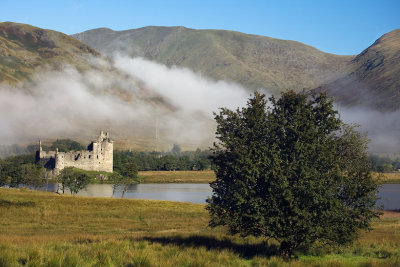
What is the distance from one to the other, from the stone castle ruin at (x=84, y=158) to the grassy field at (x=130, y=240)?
116 m

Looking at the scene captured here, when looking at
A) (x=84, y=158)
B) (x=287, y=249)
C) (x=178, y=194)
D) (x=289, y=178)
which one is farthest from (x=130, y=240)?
(x=84, y=158)

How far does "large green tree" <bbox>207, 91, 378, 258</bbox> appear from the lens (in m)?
19.2

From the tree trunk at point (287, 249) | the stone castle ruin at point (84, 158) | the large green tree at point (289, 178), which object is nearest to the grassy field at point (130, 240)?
the tree trunk at point (287, 249)

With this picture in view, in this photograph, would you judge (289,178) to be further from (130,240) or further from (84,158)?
(84,158)

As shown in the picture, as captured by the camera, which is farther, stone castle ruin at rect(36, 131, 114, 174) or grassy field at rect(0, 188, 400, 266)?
stone castle ruin at rect(36, 131, 114, 174)

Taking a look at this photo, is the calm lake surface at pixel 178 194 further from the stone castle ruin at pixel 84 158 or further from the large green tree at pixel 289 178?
the large green tree at pixel 289 178

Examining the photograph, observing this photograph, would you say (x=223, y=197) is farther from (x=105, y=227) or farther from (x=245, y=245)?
(x=105, y=227)

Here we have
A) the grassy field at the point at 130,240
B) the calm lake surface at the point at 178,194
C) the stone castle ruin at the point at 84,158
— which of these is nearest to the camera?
the grassy field at the point at 130,240

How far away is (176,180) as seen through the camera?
153875 mm

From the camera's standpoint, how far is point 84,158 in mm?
167875

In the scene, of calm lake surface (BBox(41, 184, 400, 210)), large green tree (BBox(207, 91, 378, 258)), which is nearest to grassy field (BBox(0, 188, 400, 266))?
large green tree (BBox(207, 91, 378, 258))

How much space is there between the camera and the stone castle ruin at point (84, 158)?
536ft

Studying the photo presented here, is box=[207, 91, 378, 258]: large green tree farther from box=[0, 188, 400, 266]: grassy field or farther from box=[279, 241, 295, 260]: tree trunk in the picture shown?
box=[0, 188, 400, 266]: grassy field

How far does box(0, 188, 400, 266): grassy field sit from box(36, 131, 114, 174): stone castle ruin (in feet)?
379
